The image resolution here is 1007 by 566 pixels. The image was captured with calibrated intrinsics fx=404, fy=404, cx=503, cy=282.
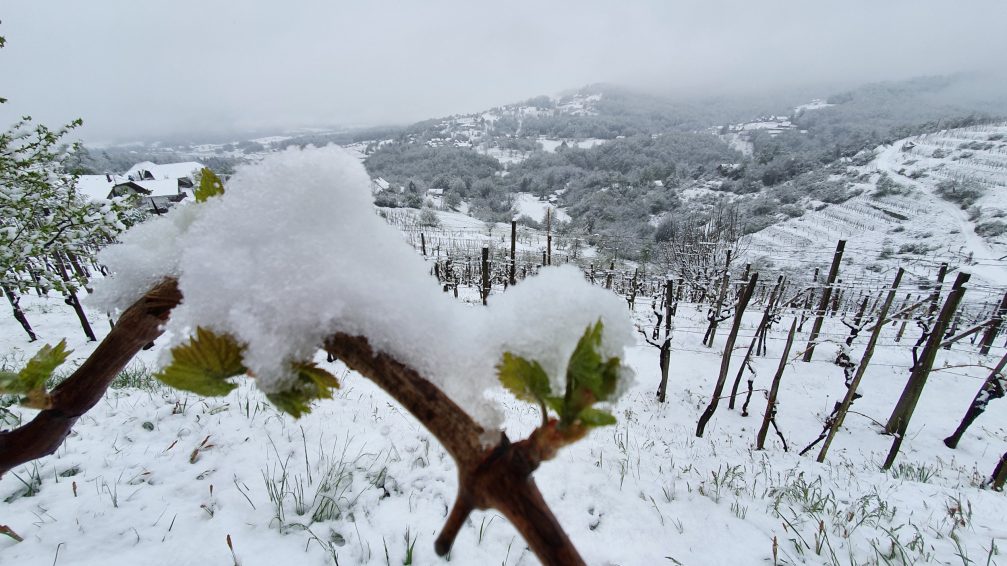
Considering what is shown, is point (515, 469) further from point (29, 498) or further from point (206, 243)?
point (29, 498)

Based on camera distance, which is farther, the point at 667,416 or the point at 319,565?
the point at 667,416

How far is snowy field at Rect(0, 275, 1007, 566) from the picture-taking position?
2.03 meters

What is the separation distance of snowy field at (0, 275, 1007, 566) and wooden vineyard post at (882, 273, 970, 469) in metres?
1.63

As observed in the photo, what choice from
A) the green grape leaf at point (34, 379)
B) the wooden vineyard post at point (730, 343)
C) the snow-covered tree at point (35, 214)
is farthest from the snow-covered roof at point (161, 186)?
the green grape leaf at point (34, 379)

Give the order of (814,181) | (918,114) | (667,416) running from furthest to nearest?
(918,114) < (814,181) < (667,416)

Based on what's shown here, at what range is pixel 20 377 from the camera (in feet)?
2.08

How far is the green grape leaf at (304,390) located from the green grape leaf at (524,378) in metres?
0.19

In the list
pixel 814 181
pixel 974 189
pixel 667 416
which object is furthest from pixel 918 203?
pixel 667 416

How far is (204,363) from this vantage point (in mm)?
450

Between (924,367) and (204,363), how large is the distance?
27.4 ft

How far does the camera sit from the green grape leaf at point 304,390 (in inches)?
18.3

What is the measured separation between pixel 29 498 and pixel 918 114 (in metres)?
Answer: 118

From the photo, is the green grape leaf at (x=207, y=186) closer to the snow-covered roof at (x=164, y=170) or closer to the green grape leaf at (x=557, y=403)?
the green grape leaf at (x=557, y=403)

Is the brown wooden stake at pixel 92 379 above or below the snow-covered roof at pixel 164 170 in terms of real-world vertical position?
above
